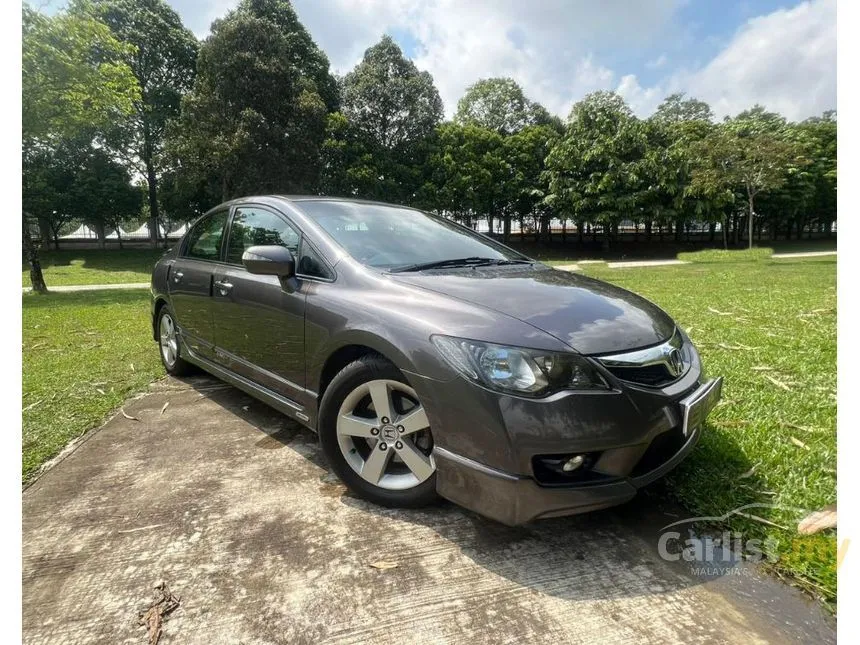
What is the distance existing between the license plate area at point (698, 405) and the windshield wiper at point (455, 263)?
4.27ft

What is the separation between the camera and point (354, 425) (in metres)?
2.35

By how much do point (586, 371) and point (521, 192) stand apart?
29421 mm

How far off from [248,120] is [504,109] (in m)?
22.2

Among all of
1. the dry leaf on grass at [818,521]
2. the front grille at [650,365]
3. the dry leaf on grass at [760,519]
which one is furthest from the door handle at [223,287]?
the dry leaf on grass at [818,521]

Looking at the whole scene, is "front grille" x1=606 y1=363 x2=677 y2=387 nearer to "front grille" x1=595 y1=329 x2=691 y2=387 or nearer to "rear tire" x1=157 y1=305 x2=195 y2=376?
"front grille" x1=595 y1=329 x2=691 y2=387

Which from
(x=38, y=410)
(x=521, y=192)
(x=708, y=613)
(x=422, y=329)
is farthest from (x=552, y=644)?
(x=521, y=192)

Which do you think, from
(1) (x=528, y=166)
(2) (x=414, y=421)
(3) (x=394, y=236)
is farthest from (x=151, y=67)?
(2) (x=414, y=421)

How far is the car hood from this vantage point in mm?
2027

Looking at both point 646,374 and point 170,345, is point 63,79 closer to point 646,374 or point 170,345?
point 170,345

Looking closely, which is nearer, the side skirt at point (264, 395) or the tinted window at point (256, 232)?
the side skirt at point (264, 395)

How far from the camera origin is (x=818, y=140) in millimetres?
36250

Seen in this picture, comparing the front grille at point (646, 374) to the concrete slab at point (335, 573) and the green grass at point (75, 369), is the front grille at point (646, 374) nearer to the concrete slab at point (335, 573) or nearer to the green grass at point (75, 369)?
the concrete slab at point (335, 573)

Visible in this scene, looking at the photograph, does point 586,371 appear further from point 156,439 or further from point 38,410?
point 38,410

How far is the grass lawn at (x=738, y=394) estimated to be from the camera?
229cm
